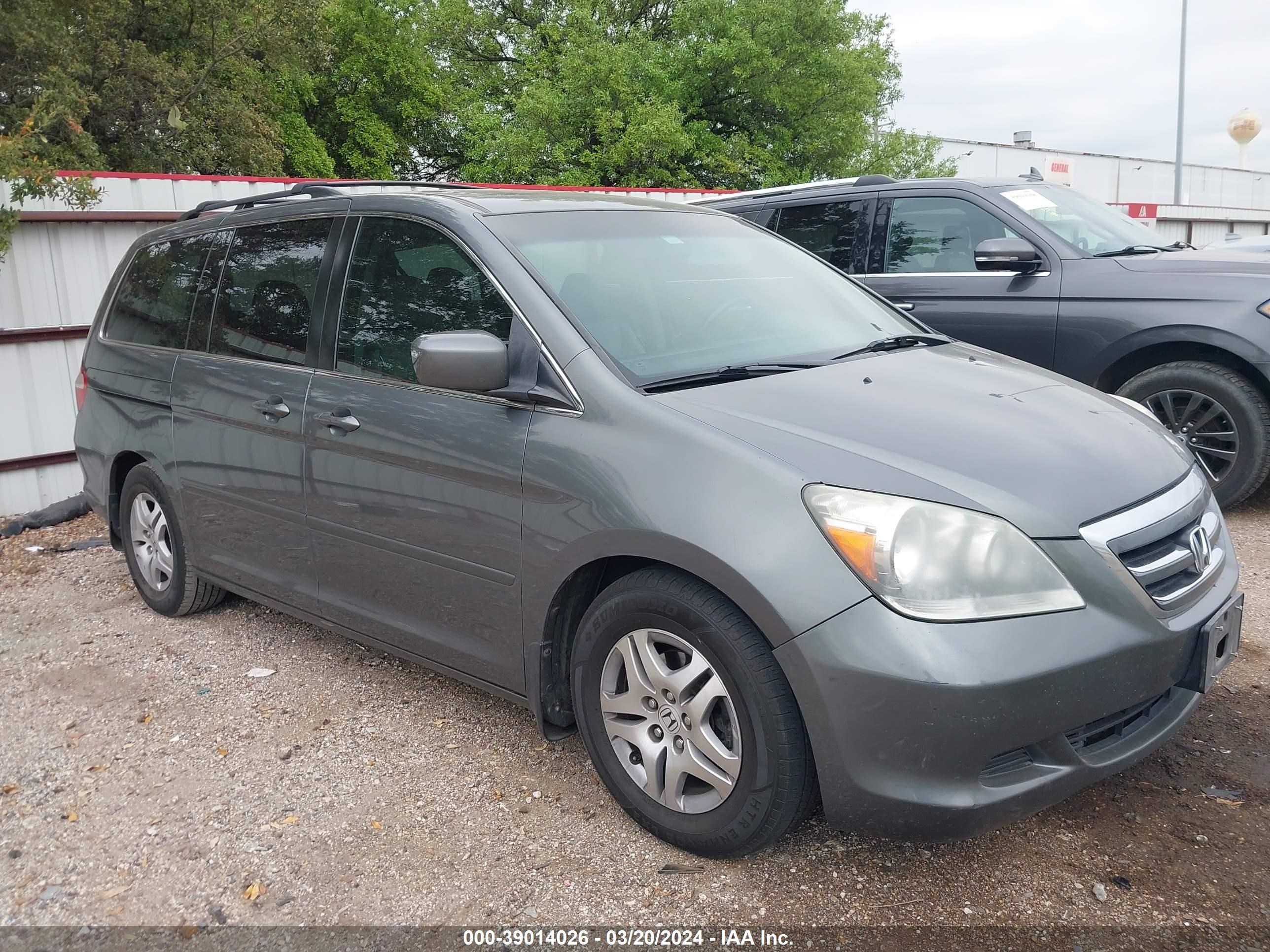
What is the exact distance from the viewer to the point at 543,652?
9.80 ft

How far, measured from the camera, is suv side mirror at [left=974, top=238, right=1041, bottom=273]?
234 inches

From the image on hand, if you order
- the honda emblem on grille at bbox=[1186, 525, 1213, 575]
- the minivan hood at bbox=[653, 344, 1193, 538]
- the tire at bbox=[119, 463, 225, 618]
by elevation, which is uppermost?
the minivan hood at bbox=[653, 344, 1193, 538]

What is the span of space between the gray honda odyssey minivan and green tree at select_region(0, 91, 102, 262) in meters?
3.14

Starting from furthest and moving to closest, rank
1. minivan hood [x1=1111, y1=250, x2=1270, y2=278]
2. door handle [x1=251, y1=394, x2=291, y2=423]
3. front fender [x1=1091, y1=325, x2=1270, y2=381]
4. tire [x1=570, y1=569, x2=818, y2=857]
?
minivan hood [x1=1111, y1=250, x2=1270, y2=278]
front fender [x1=1091, y1=325, x2=1270, y2=381]
door handle [x1=251, y1=394, x2=291, y2=423]
tire [x1=570, y1=569, x2=818, y2=857]

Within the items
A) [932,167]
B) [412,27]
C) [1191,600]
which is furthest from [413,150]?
[1191,600]

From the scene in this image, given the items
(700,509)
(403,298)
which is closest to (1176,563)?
(700,509)

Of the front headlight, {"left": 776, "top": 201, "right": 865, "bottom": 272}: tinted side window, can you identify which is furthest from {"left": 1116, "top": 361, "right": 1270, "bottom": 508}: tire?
the front headlight

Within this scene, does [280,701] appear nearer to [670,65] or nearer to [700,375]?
[700,375]

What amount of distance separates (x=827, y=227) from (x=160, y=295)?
426 centimetres

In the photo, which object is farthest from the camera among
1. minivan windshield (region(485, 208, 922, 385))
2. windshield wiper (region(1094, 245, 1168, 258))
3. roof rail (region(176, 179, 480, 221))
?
windshield wiper (region(1094, 245, 1168, 258))

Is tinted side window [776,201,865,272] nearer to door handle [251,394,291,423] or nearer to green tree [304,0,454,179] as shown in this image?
door handle [251,394,291,423]

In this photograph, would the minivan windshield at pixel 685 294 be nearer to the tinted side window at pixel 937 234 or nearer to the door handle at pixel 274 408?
the door handle at pixel 274 408

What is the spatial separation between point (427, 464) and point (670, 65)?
76.1 ft

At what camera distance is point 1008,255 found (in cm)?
595
